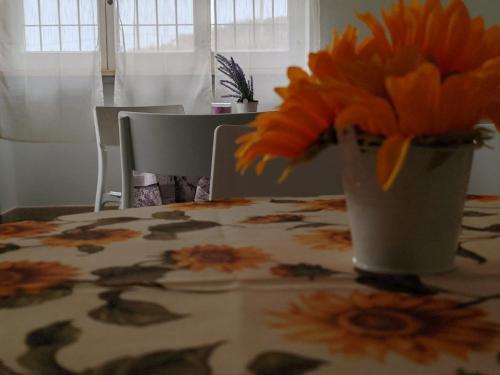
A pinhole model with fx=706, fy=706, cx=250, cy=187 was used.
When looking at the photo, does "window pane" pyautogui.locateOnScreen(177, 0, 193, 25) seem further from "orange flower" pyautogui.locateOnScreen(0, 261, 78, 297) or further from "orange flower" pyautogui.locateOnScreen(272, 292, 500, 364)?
"orange flower" pyautogui.locateOnScreen(272, 292, 500, 364)

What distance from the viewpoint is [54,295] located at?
526 millimetres

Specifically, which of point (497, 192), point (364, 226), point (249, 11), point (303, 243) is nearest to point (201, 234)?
point (303, 243)

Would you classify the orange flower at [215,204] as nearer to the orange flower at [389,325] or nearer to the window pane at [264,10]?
the orange flower at [389,325]

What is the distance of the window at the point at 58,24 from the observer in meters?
3.46

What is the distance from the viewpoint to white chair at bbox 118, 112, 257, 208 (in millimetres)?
1624

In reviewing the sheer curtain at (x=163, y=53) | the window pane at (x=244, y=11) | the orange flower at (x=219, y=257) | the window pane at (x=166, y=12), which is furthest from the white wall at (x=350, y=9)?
the orange flower at (x=219, y=257)

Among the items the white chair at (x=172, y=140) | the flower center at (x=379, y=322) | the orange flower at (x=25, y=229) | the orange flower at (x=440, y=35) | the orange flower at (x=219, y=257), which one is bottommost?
the orange flower at (x=25, y=229)

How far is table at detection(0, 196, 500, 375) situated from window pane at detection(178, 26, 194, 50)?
2.80 meters

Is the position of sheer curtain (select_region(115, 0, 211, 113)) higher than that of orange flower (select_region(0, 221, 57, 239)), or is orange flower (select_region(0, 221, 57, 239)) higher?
sheer curtain (select_region(115, 0, 211, 113))

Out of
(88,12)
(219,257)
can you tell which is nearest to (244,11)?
(88,12)

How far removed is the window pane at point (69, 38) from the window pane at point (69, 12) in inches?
1.1

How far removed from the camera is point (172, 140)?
164 cm

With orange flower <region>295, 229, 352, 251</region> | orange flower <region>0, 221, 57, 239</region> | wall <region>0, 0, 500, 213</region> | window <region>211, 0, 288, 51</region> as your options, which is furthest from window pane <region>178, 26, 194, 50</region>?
orange flower <region>295, 229, 352, 251</region>

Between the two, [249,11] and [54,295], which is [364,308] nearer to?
[54,295]
